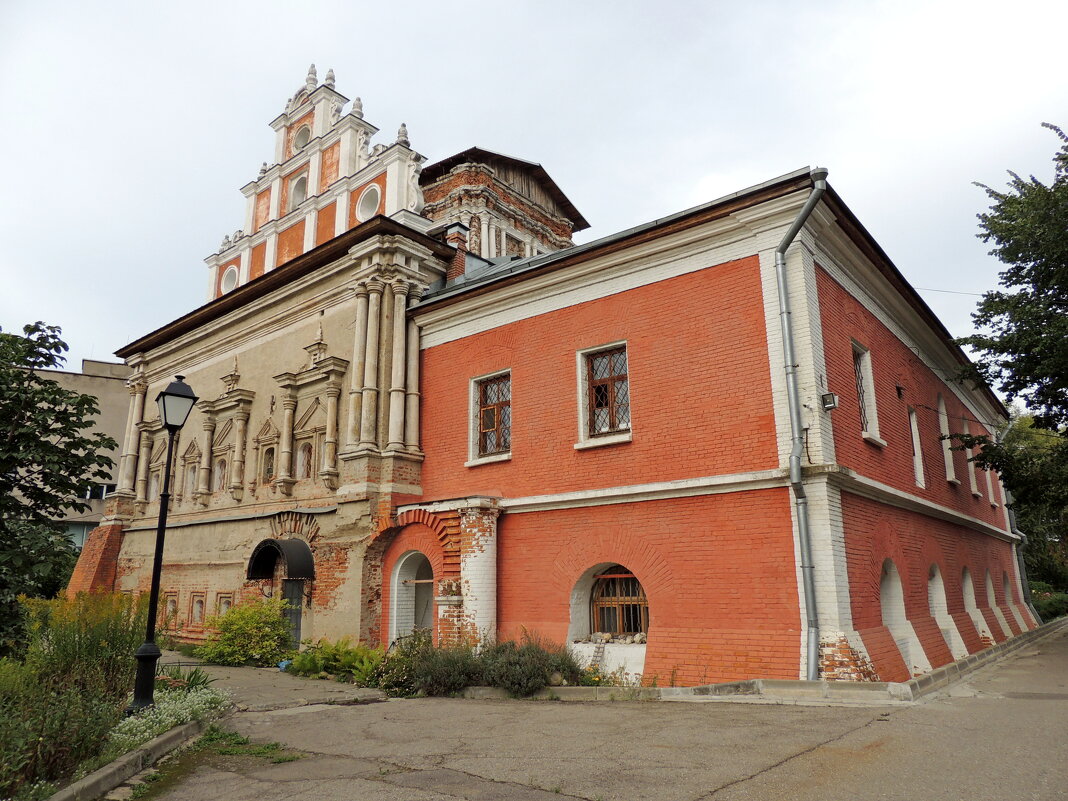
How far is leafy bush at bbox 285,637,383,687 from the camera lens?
1241cm

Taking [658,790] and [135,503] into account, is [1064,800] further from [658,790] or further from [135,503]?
[135,503]

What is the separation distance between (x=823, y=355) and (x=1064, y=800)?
6.91 m

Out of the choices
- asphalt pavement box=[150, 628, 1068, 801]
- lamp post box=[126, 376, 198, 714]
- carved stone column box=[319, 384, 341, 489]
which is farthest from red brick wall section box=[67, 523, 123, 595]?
lamp post box=[126, 376, 198, 714]

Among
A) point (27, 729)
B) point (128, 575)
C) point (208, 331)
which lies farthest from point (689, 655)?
point (128, 575)

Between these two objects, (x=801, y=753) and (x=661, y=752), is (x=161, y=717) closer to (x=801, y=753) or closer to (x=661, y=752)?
(x=661, y=752)

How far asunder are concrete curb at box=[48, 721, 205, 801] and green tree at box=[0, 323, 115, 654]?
106 inches

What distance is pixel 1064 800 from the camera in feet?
15.3

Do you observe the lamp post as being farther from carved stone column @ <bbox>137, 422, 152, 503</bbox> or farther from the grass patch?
carved stone column @ <bbox>137, 422, 152, 503</bbox>

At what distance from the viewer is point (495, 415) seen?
548 inches

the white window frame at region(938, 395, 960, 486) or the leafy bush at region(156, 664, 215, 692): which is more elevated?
the white window frame at region(938, 395, 960, 486)

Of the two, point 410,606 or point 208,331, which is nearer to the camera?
point 410,606

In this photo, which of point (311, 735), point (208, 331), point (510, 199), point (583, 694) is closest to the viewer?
point (311, 735)

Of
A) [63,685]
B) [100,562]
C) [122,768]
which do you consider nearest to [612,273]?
[63,685]

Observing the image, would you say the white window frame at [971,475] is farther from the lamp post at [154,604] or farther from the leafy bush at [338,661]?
the lamp post at [154,604]
